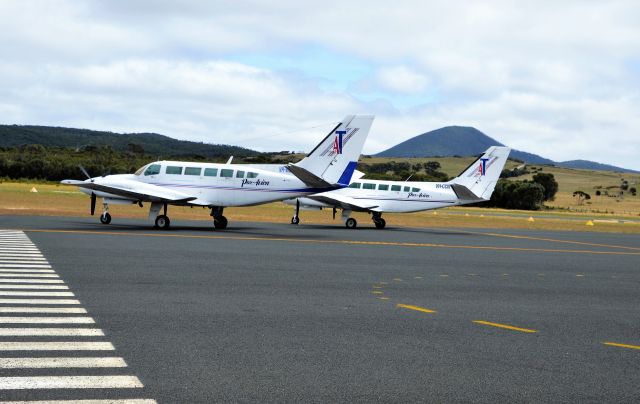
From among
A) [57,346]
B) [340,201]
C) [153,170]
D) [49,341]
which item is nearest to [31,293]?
[49,341]

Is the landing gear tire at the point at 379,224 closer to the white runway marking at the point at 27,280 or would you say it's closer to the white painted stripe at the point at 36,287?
the white runway marking at the point at 27,280

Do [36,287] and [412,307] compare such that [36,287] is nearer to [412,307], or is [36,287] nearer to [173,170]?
[412,307]

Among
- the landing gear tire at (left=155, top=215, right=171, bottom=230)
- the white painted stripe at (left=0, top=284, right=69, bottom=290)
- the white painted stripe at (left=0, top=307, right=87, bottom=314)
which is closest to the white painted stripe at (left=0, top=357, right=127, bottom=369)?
the white painted stripe at (left=0, top=307, right=87, bottom=314)

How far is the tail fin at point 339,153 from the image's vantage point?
115 feet

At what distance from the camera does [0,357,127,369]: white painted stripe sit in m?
8.11

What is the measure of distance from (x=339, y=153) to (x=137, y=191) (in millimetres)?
9351

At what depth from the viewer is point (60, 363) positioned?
832 cm

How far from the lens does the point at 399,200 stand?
4538cm

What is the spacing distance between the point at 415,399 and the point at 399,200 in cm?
3817

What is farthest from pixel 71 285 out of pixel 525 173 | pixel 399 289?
pixel 525 173

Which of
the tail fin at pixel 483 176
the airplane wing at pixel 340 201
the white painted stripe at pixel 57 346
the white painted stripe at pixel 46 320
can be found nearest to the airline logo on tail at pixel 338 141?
the airplane wing at pixel 340 201

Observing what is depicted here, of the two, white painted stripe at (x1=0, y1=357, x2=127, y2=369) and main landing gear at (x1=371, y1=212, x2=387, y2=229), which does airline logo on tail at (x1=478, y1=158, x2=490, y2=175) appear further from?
white painted stripe at (x1=0, y1=357, x2=127, y2=369)

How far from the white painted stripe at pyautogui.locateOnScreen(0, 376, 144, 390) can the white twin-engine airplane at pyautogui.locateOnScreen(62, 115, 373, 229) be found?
26.6m

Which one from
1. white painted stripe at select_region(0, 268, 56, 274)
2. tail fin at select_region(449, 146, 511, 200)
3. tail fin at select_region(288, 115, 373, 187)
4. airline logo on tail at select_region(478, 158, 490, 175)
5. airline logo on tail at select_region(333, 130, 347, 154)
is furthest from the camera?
airline logo on tail at select_region(478, 158, 490, 175)
